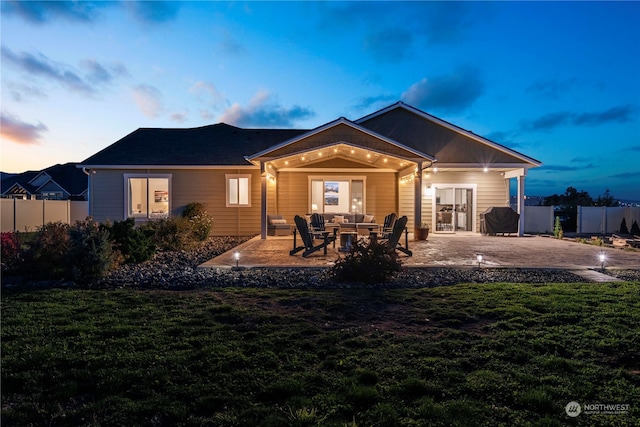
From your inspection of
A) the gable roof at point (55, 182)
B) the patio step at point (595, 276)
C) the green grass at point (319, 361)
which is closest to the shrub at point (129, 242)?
the green grass at point (319, 361)

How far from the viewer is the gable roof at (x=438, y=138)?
14797 millimetres

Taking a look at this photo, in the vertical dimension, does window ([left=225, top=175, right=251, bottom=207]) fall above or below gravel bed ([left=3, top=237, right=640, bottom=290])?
above

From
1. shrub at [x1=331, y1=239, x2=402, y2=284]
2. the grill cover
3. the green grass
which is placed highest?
the grill cover

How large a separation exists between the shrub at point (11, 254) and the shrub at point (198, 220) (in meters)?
5.23

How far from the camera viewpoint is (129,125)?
72.6ft

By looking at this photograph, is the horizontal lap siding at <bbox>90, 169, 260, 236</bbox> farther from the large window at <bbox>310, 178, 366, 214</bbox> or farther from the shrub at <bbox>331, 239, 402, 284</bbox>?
the shrub at <bbox>331, 239, 402, 284</bbox>

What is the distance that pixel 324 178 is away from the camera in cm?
1558

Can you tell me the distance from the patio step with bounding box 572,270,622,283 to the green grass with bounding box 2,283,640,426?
1.65 m

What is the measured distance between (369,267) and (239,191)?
10.5 metres

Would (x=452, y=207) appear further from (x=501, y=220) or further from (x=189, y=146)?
(x=189, y=146)

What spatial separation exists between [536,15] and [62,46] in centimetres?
1383

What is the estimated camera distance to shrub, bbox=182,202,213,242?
12385 millimetres

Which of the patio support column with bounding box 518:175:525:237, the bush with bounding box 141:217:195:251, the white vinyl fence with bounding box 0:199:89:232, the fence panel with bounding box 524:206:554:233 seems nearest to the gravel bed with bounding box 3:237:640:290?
the bush with bounding box 141:217:195:251

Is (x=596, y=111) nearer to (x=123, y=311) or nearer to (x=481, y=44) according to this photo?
(x=481, y=44)
